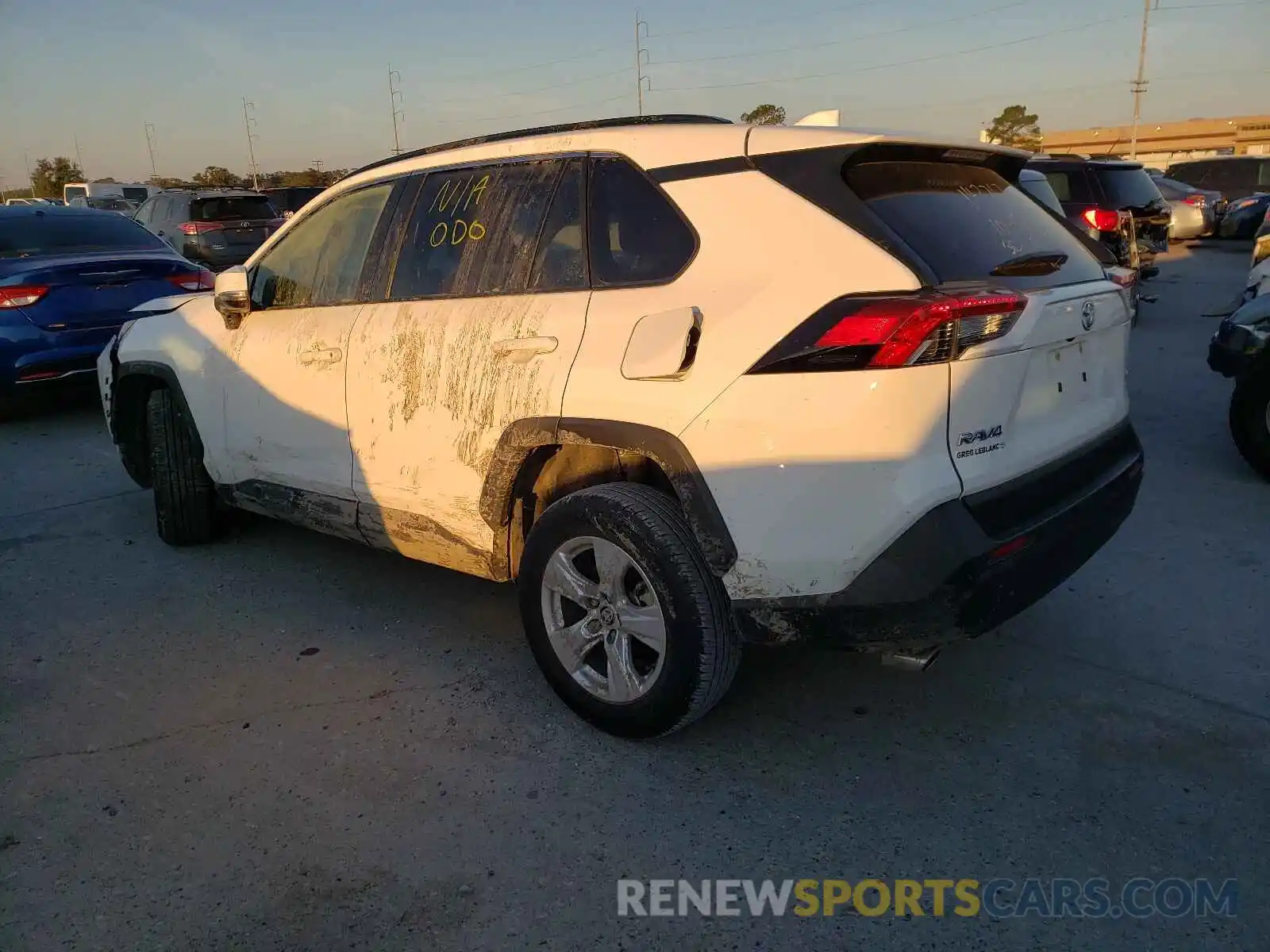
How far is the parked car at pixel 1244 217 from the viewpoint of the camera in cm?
1906

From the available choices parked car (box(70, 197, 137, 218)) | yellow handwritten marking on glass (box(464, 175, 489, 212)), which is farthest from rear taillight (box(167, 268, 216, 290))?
parked car (box(70, 197, 137, 218))

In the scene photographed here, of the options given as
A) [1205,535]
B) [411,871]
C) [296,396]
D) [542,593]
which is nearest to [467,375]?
[542,593]

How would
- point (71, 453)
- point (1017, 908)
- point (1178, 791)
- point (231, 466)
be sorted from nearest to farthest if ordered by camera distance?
point (1017, 908)
point (1178, 791)
point (231, 466)
point (71, 453)

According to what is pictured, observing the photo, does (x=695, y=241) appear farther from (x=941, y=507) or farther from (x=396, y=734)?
(x=396, y=734)

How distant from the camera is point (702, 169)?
277 cm

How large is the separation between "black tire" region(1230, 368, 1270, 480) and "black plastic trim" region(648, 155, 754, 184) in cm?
398

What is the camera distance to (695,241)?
273 centimetres

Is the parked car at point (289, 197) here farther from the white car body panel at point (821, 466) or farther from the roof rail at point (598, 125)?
the white car body panel at point (821, 466)

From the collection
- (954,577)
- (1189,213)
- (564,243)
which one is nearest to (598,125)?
(564,243)

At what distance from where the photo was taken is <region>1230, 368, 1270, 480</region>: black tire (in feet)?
16.8

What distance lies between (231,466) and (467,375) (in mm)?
1804

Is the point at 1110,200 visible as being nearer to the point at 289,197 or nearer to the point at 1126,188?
the point at 1126,188

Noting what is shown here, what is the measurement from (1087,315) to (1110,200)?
9.28m

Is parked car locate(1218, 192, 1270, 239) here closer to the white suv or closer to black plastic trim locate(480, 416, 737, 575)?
the white suv
